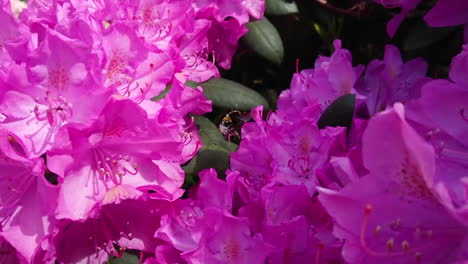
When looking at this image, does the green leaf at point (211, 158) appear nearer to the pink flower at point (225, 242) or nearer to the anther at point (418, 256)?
the pink flower at point (225, 242)

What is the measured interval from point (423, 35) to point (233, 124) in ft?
1.51

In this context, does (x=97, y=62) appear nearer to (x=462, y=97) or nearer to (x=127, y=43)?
(x=127, y=43)

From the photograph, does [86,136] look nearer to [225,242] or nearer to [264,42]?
[225,242]

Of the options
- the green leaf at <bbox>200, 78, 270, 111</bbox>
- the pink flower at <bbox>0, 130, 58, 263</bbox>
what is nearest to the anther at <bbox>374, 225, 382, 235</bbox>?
the pink flower at <bbox>0, 130, 58, 263</bbox>

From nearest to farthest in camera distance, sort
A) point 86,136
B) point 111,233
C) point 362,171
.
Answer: point 362,171 < point 86,136 < point 111,233

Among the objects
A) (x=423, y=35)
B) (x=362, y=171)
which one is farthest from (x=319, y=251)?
(x=423, y=35)

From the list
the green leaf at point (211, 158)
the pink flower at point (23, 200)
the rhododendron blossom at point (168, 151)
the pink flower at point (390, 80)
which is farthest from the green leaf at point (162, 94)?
the pink flower at point (390, 80)

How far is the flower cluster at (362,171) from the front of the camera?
67cm

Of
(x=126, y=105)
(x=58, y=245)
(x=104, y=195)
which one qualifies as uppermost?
(x=126, y=105)

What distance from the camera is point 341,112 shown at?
3.35ft

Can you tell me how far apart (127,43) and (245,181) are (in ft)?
1.07

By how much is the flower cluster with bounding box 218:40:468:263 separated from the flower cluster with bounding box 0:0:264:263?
128 mm

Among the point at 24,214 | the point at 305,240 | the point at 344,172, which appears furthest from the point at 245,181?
the point at 24,214

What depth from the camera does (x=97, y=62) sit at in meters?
0.94
